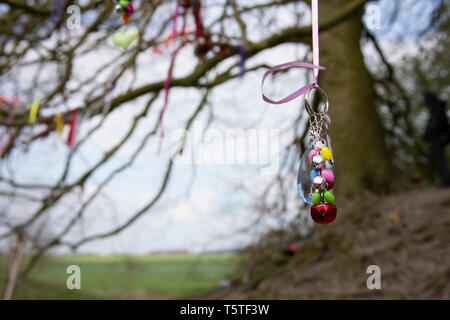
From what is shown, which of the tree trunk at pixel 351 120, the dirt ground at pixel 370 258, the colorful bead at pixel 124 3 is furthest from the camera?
the tree trunk at pixel 351 120

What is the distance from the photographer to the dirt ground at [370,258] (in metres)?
2.21

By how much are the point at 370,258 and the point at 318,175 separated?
1637mm

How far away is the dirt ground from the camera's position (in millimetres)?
2215

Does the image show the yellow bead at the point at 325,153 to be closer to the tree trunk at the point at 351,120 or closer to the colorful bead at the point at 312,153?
the colorful bead at the point at 312,153

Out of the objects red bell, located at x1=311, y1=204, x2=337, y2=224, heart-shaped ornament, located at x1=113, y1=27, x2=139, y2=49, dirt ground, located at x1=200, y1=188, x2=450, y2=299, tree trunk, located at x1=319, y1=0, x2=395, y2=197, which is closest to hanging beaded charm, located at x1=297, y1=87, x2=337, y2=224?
red bell, located at x1=311, y1=204, x2=337, y2=224

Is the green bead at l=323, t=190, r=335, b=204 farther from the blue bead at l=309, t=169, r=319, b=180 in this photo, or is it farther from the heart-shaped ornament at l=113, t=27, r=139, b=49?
the heart-shaped ornament at l=113, t=27, r=139, b=49

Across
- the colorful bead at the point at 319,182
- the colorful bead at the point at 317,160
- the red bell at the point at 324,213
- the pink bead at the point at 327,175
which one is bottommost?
the red bell at the point at 324,213

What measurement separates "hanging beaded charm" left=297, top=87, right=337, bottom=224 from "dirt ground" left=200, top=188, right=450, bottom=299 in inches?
52.0

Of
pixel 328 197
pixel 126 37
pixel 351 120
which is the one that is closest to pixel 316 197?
pixel 328 197

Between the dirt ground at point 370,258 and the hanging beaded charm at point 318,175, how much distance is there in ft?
4.33

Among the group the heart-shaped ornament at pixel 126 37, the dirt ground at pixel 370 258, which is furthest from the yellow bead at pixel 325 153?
the dirt ground at pixel 370 258

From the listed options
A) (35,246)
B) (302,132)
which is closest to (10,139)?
(35,246)

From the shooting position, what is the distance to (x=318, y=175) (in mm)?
1026
